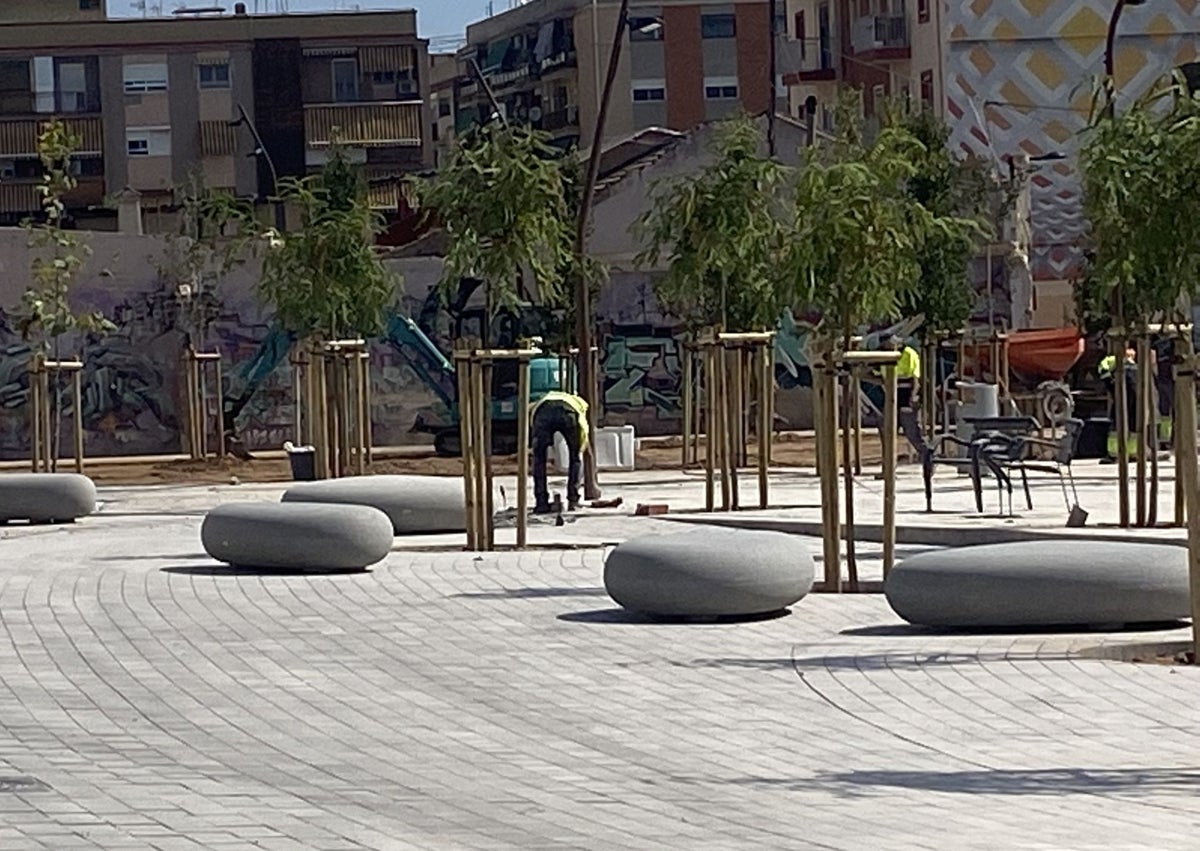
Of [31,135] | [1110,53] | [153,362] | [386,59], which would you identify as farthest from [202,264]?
[386,59]

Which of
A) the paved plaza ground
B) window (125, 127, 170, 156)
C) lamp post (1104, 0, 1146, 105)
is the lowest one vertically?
the paved plaza ground

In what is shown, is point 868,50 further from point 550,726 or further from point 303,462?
point 550,726

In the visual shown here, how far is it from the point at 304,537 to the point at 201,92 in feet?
196

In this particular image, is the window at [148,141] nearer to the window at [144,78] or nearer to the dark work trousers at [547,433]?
the window at [144,78]

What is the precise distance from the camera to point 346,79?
77.9m

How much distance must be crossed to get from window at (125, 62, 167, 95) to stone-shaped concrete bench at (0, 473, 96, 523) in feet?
171

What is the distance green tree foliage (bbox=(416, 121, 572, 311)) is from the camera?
22.4 meters

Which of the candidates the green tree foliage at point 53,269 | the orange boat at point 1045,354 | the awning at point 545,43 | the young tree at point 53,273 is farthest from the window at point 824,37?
the green tree foliage at point 53,269

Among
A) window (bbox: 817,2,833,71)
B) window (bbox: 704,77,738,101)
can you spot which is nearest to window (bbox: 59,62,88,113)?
window (bbox: 817,2,833,71)

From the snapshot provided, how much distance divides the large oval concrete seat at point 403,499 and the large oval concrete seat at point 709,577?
23.3 ft

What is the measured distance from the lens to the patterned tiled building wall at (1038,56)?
61.1 meters

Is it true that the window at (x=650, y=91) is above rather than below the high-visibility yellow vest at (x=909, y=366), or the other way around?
above

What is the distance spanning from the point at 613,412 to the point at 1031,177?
12.9m

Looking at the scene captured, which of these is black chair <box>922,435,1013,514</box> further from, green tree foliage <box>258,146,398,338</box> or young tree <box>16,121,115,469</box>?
young tree <box>16,121,115,469</box>
